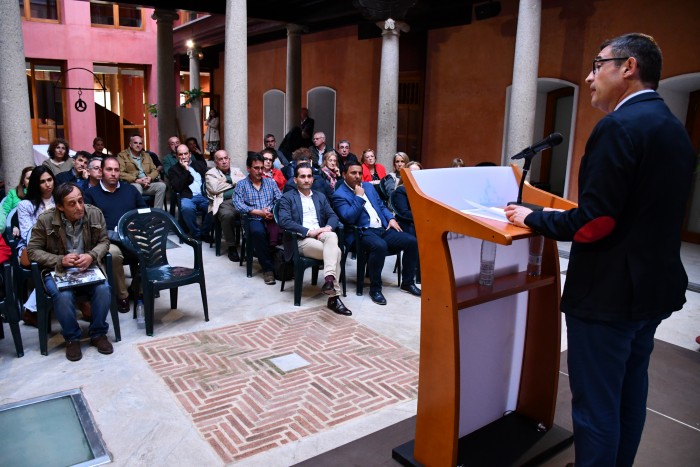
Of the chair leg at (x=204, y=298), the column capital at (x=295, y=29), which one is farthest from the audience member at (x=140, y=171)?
the column capital at (x=295, y=29)

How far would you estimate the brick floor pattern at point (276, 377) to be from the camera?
3.08 m

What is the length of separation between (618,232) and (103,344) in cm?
338

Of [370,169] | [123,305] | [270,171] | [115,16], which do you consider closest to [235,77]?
[270,171]

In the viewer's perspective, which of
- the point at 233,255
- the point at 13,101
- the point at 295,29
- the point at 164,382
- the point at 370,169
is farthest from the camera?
the point at 295,29

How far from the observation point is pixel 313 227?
5.38 metres

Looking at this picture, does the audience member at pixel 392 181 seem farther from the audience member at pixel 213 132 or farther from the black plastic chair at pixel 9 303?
the audience member at pixel 213 132

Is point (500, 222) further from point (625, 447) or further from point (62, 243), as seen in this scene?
point (62, 243)

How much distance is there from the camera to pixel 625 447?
2262mm

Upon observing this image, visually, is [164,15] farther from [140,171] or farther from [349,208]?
[349,208]

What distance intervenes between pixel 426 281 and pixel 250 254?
12.5 feet

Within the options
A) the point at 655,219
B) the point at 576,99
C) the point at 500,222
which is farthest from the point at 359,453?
the point at 576,99

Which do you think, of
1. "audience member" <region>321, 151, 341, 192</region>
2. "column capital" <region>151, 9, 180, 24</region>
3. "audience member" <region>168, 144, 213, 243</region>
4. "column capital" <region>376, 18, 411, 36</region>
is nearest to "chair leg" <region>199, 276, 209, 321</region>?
"audience member" <region>168, 144, 213, 243</region>

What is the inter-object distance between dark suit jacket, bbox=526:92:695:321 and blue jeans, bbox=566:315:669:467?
0.07 metres

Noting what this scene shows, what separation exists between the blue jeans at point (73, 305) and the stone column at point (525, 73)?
18.8 feet
